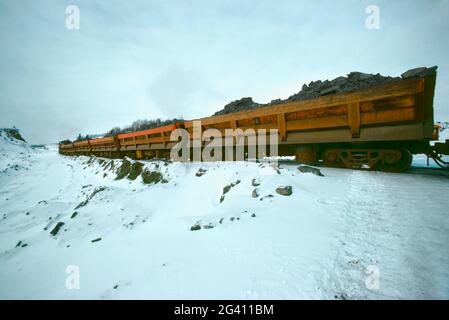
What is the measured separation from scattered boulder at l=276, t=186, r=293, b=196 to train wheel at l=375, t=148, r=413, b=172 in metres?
3.08

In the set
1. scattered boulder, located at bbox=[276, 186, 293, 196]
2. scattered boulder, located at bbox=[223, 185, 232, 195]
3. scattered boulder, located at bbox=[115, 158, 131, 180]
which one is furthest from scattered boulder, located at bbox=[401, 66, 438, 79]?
scattered boulder, located at bbox=[115, 158, 131, 180]

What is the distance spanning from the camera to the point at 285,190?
14.2 ft

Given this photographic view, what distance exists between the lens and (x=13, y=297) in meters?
3.88

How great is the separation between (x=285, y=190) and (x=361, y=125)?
9.88 feet

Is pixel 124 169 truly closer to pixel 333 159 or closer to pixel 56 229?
pixel 56 229

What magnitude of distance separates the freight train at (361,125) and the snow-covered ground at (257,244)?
0.76m

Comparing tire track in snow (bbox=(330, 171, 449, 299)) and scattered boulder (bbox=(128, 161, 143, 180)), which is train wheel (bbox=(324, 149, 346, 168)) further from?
scattered boulder (bbox=(128, 161, 143, 180))

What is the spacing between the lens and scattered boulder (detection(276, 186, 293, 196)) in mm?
4289

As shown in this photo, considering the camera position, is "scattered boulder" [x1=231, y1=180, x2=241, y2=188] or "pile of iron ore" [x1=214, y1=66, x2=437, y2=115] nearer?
"pile of iron ore" [x1=214, y1=66, x2=437, y2=115]

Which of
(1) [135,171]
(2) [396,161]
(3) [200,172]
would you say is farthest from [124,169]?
(2) [396,161]

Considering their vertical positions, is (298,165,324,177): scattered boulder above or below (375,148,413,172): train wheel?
below

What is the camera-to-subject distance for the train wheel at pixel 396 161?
5.15m
